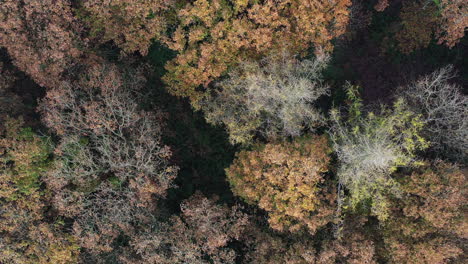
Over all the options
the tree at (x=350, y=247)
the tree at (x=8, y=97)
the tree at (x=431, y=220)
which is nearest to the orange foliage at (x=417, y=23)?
the tree at (x=431, y=220)

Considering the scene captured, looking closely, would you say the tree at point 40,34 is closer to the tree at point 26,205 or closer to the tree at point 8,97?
the tree at point 8,97

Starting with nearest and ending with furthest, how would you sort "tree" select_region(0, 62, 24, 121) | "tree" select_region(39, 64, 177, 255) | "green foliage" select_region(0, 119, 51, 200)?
1. "green foliage" select_region(0, 119, 51, 200)
2. "tree" select_region(39, 64, 177, 255)
3. "tree" select_region(0, 62, 24, 121)

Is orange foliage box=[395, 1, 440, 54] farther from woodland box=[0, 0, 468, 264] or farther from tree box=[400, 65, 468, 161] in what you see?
tree box=[400, 65, 468, 161]

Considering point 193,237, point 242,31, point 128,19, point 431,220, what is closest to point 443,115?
point 431,220

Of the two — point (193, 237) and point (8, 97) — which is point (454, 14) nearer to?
point (193, 237)

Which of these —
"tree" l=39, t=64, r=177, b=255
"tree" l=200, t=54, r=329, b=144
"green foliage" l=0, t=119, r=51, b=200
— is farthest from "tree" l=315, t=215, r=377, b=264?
"green foliage" l=0, t=119, r=51, b=200

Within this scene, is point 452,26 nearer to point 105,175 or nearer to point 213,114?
point 213,114
